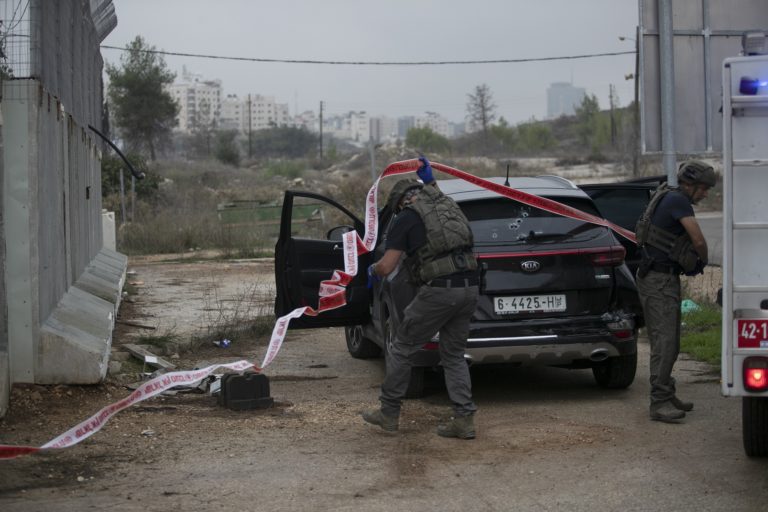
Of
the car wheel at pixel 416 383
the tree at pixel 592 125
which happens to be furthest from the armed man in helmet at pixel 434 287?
the tree at pixel 592 125

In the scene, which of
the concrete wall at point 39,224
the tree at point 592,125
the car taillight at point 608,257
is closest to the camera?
the concrete wall at point 39,224

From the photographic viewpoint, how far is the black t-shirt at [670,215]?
6941 millimetres

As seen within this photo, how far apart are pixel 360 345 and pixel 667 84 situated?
4377 millimetres

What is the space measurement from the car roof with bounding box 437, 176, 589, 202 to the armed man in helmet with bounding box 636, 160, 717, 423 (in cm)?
106

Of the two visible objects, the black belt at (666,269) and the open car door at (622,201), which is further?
the open car door at (622,201)

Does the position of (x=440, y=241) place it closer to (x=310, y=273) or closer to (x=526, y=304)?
(x=526, y=304)

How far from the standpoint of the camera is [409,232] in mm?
Answer: 6668

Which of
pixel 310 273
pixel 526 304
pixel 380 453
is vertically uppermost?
pixel 310 273

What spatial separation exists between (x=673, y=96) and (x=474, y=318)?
16.1ft

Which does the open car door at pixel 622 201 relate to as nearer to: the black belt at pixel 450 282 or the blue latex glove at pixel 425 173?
the blue latex glove at pixel 425 173

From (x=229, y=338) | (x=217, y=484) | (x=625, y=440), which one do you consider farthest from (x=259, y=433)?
(x=229, y=338)

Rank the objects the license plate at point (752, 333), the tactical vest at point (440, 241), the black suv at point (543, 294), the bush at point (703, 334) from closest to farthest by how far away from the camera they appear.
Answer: the license plate at point (752, 333) < the tactical vest at point (440, 241) < the black suv at point (543, 294) < the bush at point (703, 334)

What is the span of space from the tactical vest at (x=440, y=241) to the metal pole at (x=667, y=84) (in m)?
4.96

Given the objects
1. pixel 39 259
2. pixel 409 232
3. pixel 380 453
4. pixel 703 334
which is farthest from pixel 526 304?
pixel 703 334
